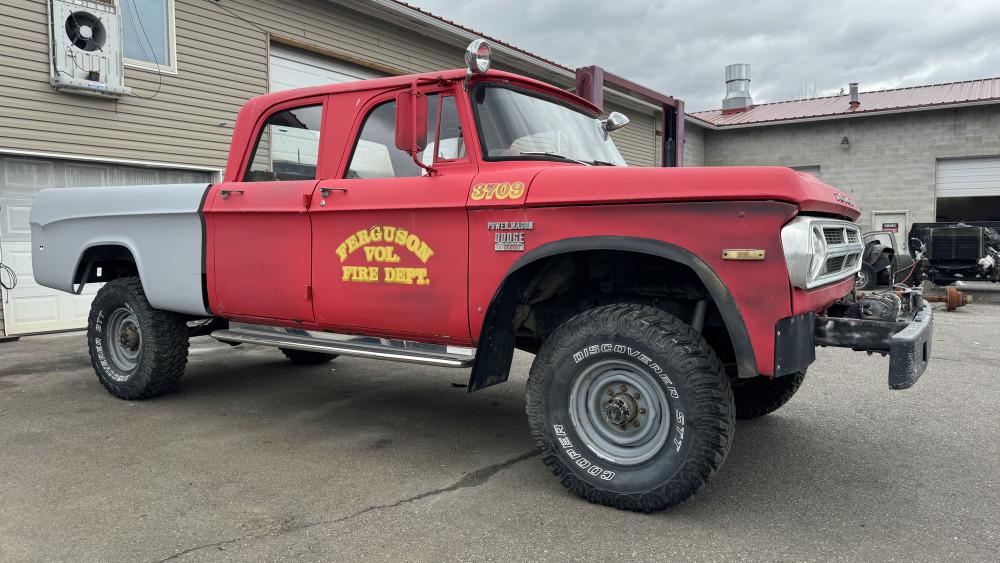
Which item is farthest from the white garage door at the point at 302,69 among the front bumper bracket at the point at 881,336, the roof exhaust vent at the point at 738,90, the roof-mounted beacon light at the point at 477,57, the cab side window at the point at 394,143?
the roof exhaust vent at the point at 738,90

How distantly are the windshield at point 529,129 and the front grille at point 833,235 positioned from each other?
4.62ft

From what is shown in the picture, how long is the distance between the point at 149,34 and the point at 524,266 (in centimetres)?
771

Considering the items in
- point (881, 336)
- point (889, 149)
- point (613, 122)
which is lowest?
point (881, 336)

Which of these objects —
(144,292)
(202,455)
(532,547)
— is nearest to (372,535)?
(532,547)

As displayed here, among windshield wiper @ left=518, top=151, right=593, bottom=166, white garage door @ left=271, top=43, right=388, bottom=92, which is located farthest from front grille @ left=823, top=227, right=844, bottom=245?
white garage door @ left=271, top=43, right=388, bottom=92

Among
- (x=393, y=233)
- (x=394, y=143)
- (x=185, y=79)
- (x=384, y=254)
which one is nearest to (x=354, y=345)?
(x=384, y=254)

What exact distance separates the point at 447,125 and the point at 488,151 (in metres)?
0.31

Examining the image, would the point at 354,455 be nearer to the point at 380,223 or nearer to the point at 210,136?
the point at 380,223

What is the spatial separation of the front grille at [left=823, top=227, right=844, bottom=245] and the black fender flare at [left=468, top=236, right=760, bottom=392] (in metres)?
0.62

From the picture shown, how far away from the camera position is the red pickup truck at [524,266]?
2863 millimetres

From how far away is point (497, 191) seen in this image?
134 inches

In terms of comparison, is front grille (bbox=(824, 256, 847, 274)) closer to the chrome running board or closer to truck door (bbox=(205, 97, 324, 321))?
the chrome running board

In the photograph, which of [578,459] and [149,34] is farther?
[149,34]

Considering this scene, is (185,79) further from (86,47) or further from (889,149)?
(889,149)
